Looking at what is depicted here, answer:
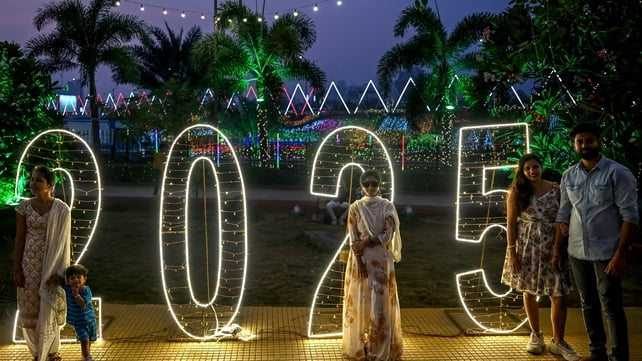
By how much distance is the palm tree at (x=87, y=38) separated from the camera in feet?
73.4

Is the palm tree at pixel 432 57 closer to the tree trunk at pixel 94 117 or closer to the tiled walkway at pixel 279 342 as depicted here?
the tree trunk at pixel 94 117

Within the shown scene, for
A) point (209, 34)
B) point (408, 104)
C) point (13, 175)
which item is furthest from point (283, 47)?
point (13, 175)

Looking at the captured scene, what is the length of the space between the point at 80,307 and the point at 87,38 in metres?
21.1

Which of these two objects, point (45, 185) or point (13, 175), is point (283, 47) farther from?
point (45, 185)

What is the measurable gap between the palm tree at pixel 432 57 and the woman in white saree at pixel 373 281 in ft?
53.6

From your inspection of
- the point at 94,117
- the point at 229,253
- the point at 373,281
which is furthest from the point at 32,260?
the point at 94,117

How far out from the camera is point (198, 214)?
44.9 ft

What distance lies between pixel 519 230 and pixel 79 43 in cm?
2237

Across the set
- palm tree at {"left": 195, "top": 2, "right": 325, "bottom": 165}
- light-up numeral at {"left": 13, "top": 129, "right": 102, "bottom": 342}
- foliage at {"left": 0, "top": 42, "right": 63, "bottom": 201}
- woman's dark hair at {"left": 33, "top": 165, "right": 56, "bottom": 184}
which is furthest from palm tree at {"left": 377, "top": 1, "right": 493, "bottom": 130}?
woman's dark hair at {"left": 33, "top": 165, "right": 56, "bottom": 184}

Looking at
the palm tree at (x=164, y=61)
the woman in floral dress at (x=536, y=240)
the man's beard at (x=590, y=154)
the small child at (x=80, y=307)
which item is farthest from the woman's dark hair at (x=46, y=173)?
the palm tree at (x=164, y=61)

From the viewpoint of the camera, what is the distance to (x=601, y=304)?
4.31 meters

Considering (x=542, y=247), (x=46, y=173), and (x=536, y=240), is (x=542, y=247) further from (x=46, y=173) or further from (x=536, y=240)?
(x=46, y=173)

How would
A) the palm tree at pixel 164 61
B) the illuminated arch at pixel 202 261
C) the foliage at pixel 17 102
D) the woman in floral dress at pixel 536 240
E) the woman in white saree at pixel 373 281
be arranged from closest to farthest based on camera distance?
1. the woman in white saree at pixel 373 281
2. the woman in floral dress at pixel 536 240
3. the illuminated arch at pixel 202 261
4. the foliage at pixel 17 102
5. the palm tree at pixel 164 61

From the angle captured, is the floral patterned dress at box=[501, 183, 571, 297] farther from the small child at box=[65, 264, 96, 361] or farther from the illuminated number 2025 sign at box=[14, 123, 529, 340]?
the small child at box=[65, 264, 96, 361]
